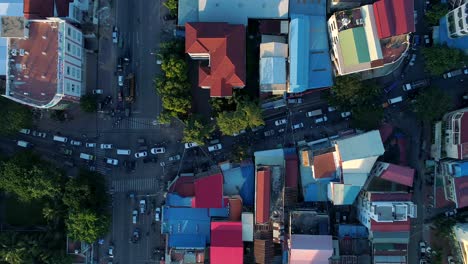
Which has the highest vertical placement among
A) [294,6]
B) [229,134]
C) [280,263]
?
[294,6]

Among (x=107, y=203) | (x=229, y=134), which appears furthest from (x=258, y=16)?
(x=107, y=203)

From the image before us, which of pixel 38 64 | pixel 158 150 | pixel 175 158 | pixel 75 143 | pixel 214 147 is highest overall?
pixel 38 64

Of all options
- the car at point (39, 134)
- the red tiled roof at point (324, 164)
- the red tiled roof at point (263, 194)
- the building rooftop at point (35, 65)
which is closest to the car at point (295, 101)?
the red tiled roof at point (324, 164)

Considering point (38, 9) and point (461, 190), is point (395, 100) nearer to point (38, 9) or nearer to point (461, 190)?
point (461, 190)

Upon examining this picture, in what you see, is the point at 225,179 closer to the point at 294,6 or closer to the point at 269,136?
the point at 269,136

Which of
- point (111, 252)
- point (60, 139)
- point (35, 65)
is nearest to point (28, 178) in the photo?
point (60, 139)

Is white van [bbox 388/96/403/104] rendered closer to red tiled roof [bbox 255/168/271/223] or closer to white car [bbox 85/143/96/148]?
red tiled roof [bbox 255/168/271/223]
